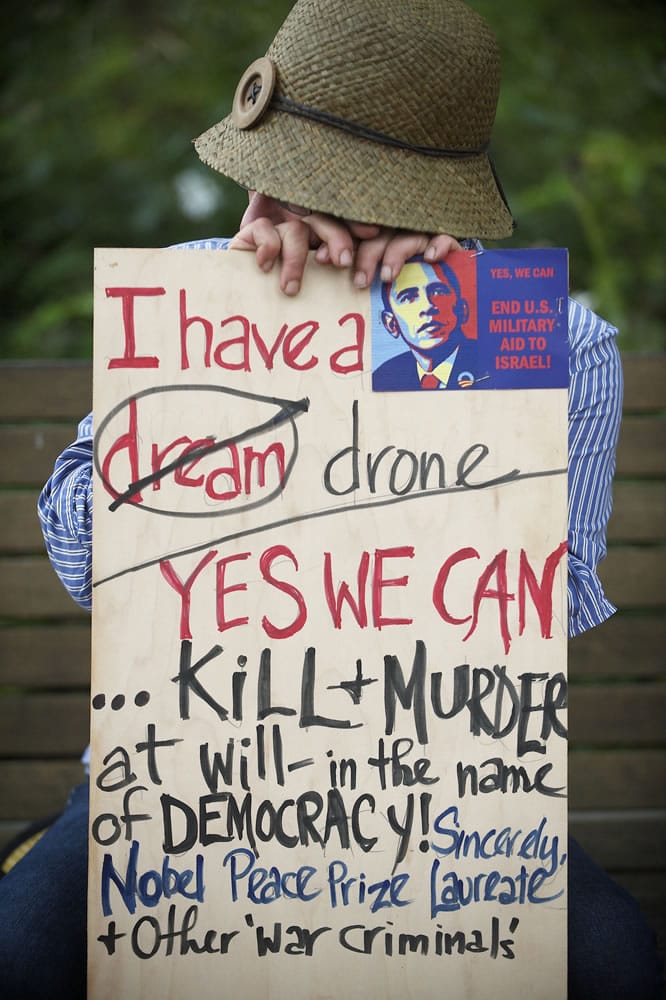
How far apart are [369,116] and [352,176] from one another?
0.09 meters

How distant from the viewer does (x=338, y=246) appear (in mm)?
1368

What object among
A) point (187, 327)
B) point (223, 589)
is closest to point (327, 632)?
point (223, 589)

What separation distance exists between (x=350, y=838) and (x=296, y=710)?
0.66ft

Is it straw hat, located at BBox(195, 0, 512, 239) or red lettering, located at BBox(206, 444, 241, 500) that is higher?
straw hat, located at BBox(195, 0, 512, 239)

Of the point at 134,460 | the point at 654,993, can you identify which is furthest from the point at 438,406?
the point at 654,993

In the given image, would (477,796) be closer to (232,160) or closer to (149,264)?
(149,264)

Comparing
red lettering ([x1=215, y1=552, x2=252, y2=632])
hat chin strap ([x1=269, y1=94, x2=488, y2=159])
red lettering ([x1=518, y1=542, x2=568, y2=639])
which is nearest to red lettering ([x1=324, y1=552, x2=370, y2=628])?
red lettering ([x1=215, y1=552, x2=252, y2=632])

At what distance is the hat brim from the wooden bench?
94 centimetres

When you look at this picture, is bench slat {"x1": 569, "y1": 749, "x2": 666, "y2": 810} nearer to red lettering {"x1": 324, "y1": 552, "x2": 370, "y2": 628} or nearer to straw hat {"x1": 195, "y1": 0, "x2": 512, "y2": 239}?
red lettering {"x1": 324, "y1": 552, "x2": 370, "y2": 628}

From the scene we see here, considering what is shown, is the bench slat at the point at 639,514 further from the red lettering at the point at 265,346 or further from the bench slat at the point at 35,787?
the bench slat at the point at 35,787

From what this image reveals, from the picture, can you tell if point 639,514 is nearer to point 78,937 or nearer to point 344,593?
point 344,593

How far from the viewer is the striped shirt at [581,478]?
1535 mm

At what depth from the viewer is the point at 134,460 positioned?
139cm

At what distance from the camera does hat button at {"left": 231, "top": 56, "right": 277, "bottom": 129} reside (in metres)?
1.42
